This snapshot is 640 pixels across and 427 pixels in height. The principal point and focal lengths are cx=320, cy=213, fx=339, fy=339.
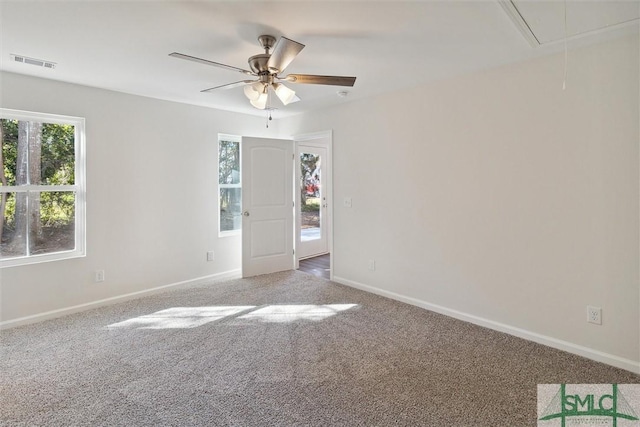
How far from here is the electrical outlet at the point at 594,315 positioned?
258 centimetres

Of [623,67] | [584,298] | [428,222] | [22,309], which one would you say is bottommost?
[22,309]

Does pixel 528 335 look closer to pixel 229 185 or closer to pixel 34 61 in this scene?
pixel 229 185

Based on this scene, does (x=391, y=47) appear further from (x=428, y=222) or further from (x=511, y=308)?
(x=511, y=308)

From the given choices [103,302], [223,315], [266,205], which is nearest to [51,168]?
[103,302]

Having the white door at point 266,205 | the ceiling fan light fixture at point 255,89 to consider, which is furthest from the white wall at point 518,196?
the ceiling fan light fixture at point 255,89

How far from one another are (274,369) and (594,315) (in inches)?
97.1

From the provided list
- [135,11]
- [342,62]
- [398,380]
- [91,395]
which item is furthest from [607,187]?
[91,395]

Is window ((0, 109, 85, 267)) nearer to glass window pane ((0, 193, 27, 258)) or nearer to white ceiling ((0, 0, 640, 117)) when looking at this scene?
glass window pane ((0, 193, 27, 258))

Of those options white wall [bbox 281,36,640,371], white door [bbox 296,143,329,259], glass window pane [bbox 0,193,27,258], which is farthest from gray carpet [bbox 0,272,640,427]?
white door [bbox 296,143,329,259]

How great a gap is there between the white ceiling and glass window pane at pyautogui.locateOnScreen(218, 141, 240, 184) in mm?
1703

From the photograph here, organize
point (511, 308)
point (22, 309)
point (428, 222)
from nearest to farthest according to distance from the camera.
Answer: point (511, 308) → point (22, 309) → point (428, 222)

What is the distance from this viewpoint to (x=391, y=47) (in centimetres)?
259

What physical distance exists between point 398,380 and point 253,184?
339 cm

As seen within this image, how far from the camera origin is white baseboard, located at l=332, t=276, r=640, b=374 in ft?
8.17
